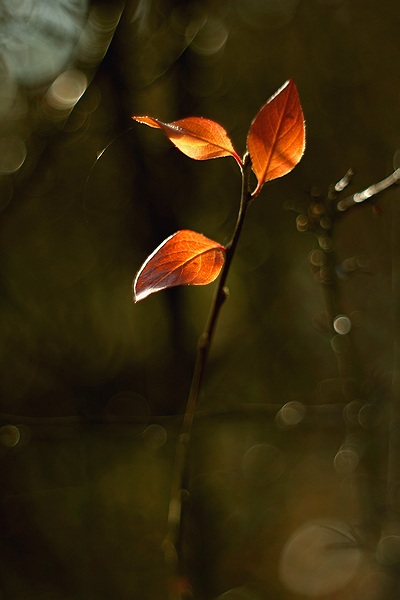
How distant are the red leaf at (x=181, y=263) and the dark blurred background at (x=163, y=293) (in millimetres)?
537

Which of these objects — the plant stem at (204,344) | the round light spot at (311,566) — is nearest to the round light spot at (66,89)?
the plant stem at (204,344)

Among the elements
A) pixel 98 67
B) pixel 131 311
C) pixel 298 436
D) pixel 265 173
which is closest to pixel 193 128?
pixel 265 173

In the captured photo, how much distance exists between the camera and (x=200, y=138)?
0.96 feet

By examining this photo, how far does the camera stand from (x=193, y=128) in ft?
0.95

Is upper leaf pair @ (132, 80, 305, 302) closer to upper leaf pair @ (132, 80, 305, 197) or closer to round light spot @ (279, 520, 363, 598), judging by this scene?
upper leaf pair @ (132, 80, 305, 197)

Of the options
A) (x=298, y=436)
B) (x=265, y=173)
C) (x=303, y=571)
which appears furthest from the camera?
(x=303, y=571)

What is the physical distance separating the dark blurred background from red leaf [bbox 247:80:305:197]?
548 millimetres

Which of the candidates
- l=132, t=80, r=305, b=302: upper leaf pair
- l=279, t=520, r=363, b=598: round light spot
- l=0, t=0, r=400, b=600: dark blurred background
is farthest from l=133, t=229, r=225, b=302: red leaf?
l=279, t=520, r=363, b=598: round light spot

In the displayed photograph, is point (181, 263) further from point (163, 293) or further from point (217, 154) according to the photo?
point (163, 293)

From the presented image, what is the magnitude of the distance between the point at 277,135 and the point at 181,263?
8cm

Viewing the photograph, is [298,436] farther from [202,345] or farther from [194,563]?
[202,345]

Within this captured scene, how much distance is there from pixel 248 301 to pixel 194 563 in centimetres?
42

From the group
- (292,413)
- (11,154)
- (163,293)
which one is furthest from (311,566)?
(11,154)

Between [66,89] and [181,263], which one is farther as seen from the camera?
[66,89]
